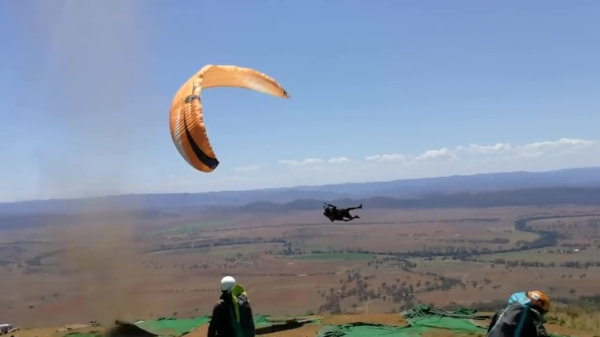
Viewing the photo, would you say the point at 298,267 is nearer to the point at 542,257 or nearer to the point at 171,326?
the point at 542,257

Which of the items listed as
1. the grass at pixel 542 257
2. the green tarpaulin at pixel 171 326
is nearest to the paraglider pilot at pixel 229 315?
the green tarpaulin at pixel 171 326

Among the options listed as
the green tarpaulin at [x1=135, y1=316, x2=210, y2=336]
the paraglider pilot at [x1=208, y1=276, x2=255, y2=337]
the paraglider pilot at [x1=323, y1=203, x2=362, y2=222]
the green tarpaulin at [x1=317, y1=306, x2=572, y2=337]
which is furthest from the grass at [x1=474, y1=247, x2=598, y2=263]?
the paraglider pilot at [x1=208, y1=276, x2=255, y2=337]

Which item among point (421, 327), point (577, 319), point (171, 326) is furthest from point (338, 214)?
point (577, 319)

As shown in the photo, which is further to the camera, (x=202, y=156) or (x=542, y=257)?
(x=542, y=257)

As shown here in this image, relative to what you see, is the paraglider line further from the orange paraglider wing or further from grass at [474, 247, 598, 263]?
grass at [474, 247, 598, 263]

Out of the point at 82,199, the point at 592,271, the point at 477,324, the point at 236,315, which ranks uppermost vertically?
the point at 82,199

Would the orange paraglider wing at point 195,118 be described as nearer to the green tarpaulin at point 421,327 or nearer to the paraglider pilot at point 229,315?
the paraglider pilot at point 229,315

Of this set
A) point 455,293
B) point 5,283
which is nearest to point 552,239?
point 455,293

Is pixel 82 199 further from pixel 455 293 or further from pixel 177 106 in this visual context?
pixel 455 293

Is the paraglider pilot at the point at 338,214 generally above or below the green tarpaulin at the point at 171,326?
above
